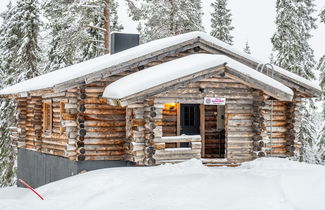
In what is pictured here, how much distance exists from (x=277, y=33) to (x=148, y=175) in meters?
17.5

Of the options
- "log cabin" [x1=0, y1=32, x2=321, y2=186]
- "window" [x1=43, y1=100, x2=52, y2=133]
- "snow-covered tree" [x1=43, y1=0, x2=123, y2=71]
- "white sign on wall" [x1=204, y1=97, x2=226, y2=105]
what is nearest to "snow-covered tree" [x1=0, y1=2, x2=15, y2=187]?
"snow-covered tree" [x1=43, y1=0, x2=123, y2=71]

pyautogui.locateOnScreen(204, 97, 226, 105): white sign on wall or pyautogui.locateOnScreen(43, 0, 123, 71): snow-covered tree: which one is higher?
pyautogui.locateOnScreen(43, 0, 123, 71): snow-covered tree

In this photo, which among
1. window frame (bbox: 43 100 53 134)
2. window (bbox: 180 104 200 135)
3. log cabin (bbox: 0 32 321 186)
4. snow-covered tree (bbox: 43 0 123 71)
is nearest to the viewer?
log cabin (bbox: 0 32 321 186)

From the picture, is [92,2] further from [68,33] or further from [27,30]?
[27,30]

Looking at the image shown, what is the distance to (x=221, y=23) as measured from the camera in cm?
3972

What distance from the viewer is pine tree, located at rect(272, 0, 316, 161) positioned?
28562 mm

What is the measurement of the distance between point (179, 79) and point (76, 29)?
15662 millimetres

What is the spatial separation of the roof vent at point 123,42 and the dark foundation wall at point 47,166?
5.70m

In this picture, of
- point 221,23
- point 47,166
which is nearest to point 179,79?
point 47,166

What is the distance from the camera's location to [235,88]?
16922mm

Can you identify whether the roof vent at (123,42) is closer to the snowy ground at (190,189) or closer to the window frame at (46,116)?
the window frame at (46,116)

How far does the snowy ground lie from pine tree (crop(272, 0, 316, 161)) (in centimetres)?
1384

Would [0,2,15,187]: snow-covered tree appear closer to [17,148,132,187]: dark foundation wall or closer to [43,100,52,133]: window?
[17,148,132,187]: dark foundation wall

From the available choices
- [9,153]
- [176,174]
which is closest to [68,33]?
[9,153]
